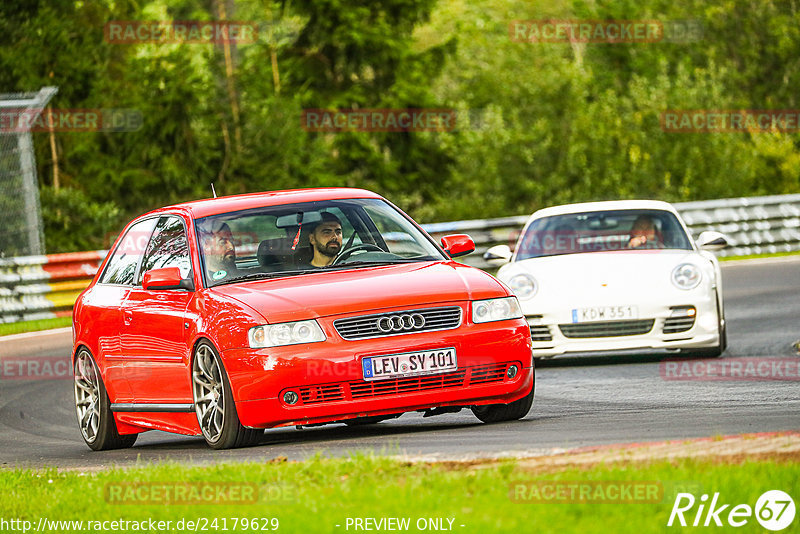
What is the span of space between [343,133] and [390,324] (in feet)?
108

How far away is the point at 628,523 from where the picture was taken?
17.4 feet

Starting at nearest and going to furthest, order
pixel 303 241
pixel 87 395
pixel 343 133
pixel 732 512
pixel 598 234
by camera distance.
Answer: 1. pixel 732 512
2. pixel 303 241
3. pixel 87 395
4. pixel 598 234
5. pixel 343 133

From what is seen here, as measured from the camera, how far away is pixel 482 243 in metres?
27.2

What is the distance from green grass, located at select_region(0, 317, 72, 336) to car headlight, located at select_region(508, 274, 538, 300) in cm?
901

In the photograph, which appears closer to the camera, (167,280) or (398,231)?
(167,280)

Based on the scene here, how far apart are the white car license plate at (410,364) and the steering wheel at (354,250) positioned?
1211mm

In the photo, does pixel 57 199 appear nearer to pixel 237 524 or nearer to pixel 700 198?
pixel 700 198

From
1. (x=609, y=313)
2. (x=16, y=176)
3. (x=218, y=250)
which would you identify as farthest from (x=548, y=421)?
(x=16, y=176)

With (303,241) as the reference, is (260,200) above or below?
above

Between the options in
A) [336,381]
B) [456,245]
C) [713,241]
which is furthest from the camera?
[713,241]

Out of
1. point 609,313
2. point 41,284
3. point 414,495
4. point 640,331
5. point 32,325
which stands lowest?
point 32,325

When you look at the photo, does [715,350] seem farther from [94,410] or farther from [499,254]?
[94,410]

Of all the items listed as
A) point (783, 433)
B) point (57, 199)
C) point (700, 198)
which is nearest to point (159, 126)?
point (57, 199)

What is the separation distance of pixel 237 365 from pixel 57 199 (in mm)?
21296
